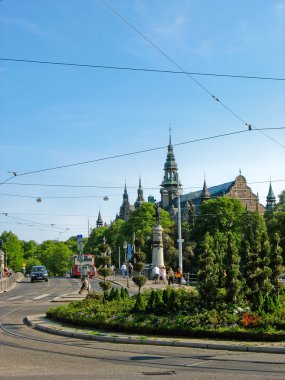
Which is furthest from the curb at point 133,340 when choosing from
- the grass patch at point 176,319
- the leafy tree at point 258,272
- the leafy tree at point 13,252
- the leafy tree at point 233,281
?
the leafy tree at point 13,252

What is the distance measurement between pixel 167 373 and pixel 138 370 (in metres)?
0.65

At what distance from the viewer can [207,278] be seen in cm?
1769

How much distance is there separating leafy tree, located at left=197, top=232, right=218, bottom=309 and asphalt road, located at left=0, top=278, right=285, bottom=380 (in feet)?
12.3

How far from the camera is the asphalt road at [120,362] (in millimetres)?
10000

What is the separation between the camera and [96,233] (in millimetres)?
154625

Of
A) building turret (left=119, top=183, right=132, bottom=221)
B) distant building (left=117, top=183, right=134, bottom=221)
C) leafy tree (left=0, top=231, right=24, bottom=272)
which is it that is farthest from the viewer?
building turret (left=119, top=183, right=132, bottom=221)

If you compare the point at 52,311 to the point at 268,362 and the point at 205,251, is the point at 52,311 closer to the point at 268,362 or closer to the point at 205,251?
the point at 205,251

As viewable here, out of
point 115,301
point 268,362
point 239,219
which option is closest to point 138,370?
point 268,362

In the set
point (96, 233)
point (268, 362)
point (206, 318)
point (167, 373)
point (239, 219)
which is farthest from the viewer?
point (96, 233)

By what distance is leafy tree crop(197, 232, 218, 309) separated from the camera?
1727cm

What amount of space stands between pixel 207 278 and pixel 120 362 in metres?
6.62

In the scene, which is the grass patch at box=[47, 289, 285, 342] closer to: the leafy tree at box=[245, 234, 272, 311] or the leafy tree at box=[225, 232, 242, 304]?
the leafy tree at box=[225, 232, 242, 304]

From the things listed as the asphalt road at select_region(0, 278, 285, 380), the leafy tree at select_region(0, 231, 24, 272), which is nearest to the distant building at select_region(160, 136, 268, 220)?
the leafy tree at select_region(0, 231, 24, 272)

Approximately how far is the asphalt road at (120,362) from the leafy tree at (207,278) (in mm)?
3744
